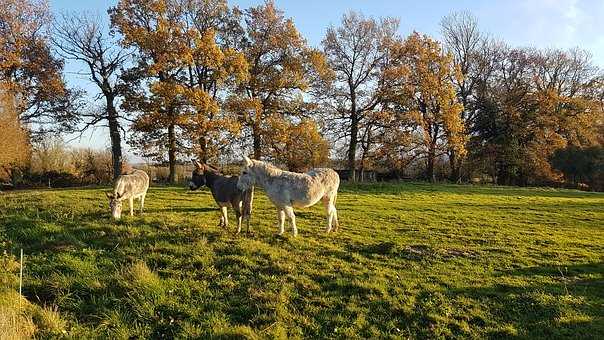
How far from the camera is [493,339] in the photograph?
27.0 ft

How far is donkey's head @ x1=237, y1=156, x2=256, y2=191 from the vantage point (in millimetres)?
13344

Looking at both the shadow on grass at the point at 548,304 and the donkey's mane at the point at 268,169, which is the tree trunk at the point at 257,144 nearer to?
the donkey's mane at the point at 268,169

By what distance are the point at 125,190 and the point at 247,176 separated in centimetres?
492

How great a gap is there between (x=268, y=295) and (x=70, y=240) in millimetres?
5822

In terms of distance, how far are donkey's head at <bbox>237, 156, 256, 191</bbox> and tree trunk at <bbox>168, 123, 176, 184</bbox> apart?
20.6m

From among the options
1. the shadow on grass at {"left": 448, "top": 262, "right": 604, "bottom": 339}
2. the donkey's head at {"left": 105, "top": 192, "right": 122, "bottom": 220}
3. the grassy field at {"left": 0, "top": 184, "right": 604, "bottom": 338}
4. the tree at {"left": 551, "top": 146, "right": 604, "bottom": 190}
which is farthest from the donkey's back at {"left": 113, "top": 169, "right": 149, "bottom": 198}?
the tree at {"left": 551, "top": 146, "right": 604, "bottom": 190}

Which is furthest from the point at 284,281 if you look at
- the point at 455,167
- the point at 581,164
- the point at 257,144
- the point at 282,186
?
the point at 581,164

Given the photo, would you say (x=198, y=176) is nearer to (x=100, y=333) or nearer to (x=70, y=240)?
(x=70, y=240)

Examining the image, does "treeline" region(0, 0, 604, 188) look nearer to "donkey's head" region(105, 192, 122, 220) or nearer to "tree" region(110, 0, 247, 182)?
"tree" region(110, 0, 247, 182)

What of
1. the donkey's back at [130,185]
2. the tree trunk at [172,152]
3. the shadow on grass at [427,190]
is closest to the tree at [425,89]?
the shadow on grass at [427,190]

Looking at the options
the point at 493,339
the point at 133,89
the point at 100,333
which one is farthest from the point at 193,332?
the point at 133,89

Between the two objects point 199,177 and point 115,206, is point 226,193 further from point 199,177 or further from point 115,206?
point 115,206

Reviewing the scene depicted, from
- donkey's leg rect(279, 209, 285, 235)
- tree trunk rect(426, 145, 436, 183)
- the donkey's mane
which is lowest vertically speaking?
donkey's leg rect(279, 209, 285, 235)

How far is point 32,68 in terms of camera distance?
1337 inches
